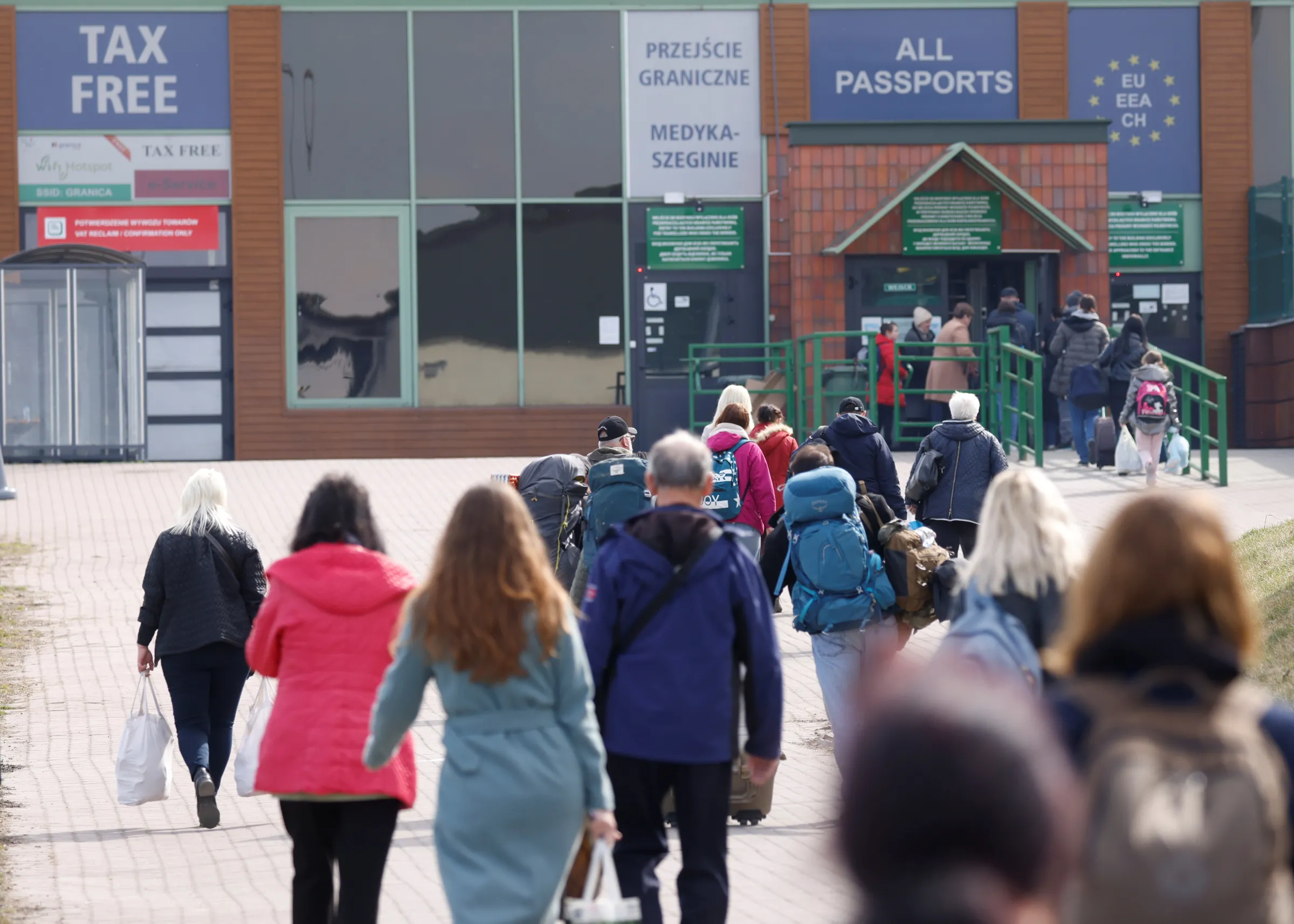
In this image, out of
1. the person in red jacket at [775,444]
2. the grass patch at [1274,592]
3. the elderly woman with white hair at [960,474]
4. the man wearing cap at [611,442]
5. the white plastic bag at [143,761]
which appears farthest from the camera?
the person in red jacket at [775,444]

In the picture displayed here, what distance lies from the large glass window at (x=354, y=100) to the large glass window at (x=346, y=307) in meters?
0.44

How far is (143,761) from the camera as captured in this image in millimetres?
7617

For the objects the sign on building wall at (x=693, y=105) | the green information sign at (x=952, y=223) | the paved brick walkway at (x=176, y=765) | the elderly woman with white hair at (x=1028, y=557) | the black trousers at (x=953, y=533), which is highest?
the sign on building wall at (x=693, y=105)

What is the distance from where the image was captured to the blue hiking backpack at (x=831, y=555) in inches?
303

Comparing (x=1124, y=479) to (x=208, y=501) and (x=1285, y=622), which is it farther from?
(x=208, y=501)

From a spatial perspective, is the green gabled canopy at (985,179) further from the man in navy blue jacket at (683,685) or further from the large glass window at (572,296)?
the man in navy blue jacket at (683,685)

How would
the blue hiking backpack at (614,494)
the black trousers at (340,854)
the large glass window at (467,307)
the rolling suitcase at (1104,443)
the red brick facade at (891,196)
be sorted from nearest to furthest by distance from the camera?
the black trousers at (340,854) < the blue hiking backpack at (614,494) < the rolling suitcase at (1104,443) < the red brick facade at (891,196) < the large glass window at (467,307)

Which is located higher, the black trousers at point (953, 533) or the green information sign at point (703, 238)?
the green information sign at point (703, 238)

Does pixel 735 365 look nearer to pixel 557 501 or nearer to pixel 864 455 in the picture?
pixel 864 455

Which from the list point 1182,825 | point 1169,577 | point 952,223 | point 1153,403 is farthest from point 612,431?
point 952,223

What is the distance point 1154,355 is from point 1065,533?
1301 centimetres

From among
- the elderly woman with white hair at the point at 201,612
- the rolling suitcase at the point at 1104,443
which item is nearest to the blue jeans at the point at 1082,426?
the rolling suitcase at the point at 1104,443

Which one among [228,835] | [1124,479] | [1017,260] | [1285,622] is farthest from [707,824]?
[1017,260]

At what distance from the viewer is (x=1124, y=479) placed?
56.7ft
